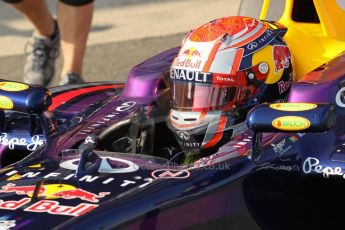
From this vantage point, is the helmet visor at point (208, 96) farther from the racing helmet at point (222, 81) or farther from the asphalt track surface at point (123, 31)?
the asphalt track surface at point (123, 31)

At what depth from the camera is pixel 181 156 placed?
318cm

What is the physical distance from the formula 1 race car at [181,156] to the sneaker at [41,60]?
75.5 inches

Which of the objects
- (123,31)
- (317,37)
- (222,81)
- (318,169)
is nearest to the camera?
(318,169)

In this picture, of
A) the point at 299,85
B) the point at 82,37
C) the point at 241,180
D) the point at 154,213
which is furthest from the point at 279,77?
the point at 82,37

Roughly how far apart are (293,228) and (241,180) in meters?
0.25

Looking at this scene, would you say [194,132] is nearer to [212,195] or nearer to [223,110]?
[223,110]

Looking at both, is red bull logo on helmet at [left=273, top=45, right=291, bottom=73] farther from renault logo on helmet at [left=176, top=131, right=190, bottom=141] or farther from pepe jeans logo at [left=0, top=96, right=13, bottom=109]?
pepe jeans logo at [left=0, top=96, right=13, bottom=109]

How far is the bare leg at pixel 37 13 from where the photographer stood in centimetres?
542

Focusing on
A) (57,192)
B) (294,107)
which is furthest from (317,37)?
(57,192)

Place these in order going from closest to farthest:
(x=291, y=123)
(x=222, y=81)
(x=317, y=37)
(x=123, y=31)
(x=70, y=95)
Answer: (x=291, y=123) → (x=222, y=81) → (x=317, y=37) → (x=70, y=95) → (x=123, y=31)

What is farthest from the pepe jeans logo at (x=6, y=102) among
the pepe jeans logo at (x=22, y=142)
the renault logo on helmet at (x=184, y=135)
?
the renault logo on helmet at (x=184, y=135)

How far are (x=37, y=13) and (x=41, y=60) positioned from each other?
0.28 metres

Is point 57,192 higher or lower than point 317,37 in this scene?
lower

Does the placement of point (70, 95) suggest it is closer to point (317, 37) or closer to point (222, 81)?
point (222, 81)
